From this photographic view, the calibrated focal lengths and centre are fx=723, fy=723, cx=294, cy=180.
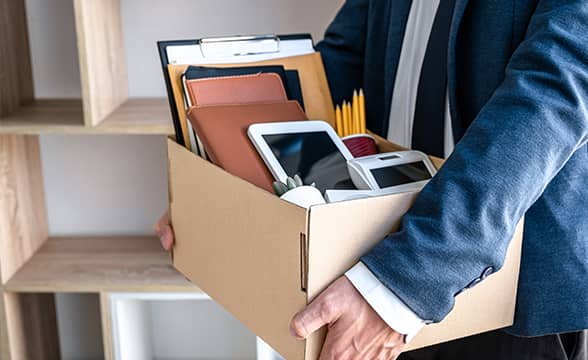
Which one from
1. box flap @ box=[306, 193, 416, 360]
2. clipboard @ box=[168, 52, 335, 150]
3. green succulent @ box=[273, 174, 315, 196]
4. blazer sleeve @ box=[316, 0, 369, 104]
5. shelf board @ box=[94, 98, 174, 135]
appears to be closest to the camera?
box flap @ box=[306, 193, 416, 360]

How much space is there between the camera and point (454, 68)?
34.8 inches

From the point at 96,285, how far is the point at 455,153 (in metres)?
1.14

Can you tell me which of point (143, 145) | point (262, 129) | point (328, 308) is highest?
point (262, 129)

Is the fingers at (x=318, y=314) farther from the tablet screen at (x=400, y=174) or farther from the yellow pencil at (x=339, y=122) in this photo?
the yellow pencil at (x=339, y=122)

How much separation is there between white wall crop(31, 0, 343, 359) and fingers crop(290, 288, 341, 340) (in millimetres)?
1172

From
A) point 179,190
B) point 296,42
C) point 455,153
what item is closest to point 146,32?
point 296,42

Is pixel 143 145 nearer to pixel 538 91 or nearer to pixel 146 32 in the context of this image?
pixel 146 32

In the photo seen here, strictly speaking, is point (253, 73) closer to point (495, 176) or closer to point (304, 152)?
point (304, 152)

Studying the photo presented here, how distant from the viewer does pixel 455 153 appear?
74 cm

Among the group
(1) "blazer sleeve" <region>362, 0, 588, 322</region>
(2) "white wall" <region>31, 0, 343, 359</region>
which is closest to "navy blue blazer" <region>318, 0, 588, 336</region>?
(1) "blazer sleeve" <region>362, 0, 588, 322</region>

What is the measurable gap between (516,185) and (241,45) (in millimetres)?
478

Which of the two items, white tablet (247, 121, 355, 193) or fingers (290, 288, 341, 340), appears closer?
fingers (290, 288, 341, 340)

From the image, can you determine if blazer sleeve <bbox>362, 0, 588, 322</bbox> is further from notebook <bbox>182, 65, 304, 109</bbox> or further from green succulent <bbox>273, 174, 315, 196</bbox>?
notebook <bbox>182, 65, 304, 109</bbox>

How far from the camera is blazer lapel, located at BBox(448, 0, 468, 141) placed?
2.81ft
